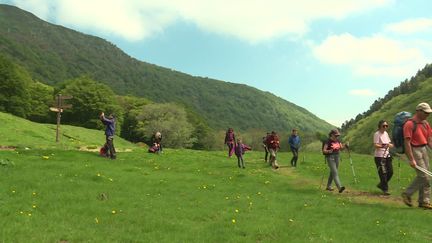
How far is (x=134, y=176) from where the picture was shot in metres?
23.2

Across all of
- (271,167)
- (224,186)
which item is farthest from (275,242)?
(271,167)

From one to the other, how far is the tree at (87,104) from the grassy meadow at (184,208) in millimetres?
93881

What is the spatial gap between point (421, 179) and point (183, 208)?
8.77 m

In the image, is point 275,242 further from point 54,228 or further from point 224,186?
point 224,186

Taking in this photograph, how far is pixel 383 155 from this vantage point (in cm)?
2078

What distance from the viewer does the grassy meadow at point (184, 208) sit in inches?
460

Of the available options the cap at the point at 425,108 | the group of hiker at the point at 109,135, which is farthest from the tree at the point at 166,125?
the cap at the point at 425,108

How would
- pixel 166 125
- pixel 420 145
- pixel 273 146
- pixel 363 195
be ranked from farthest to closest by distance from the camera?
pixel 166 125 < pixel 273 146 < pixel 363 195 < pixel 420 145

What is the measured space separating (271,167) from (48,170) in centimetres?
1727

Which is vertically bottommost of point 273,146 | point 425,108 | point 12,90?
point 273,146

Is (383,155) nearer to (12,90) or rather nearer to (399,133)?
(399,133)

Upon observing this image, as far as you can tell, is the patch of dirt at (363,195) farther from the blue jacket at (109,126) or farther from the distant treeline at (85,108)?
the distant treeline at (85,108)

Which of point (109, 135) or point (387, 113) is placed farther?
point (387, 113)

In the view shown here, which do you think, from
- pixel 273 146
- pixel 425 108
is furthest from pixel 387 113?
pixel 425 108
